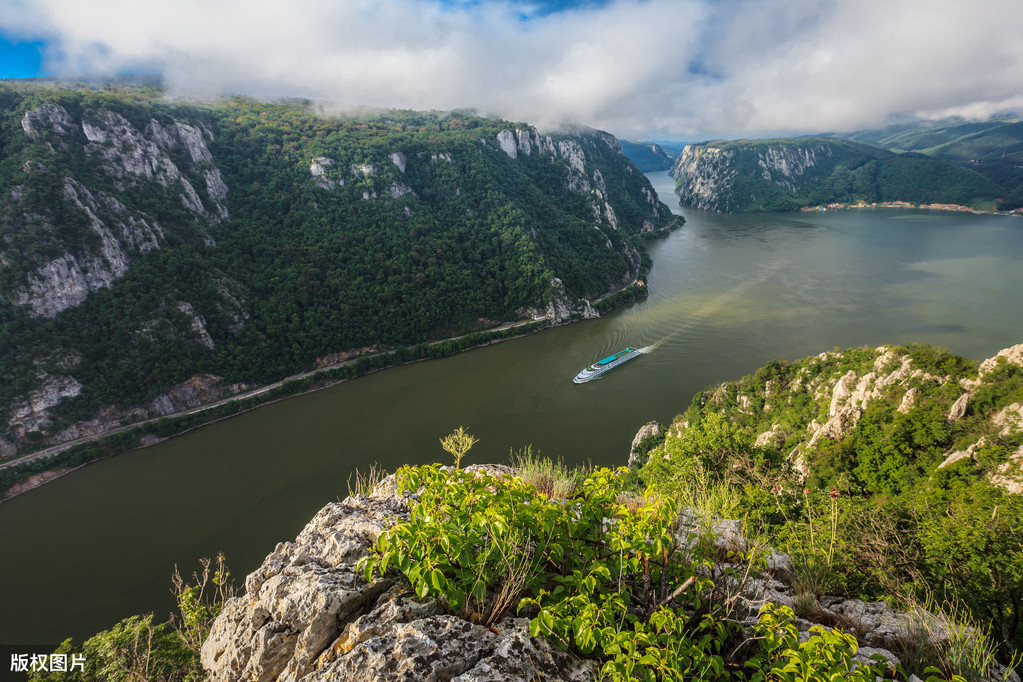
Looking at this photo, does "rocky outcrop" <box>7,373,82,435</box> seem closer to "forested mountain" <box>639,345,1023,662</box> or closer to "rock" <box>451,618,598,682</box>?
"forested mountain" <box>639,345,1023,662</box>

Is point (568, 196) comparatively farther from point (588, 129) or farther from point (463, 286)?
point (588, 129)

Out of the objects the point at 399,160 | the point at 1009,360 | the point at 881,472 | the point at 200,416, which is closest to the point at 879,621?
the point at 881,472

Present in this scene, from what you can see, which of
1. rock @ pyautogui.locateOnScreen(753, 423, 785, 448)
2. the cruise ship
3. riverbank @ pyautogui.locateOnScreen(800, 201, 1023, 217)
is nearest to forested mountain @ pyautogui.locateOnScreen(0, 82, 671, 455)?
the cruise ship

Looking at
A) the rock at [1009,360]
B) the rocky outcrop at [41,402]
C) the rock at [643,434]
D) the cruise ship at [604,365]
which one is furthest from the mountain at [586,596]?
the rocky outcrop at [41,402]

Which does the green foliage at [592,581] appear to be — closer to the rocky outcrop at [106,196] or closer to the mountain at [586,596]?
the mountain at [586,596]

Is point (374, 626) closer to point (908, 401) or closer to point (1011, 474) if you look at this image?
point (1011, 474)
